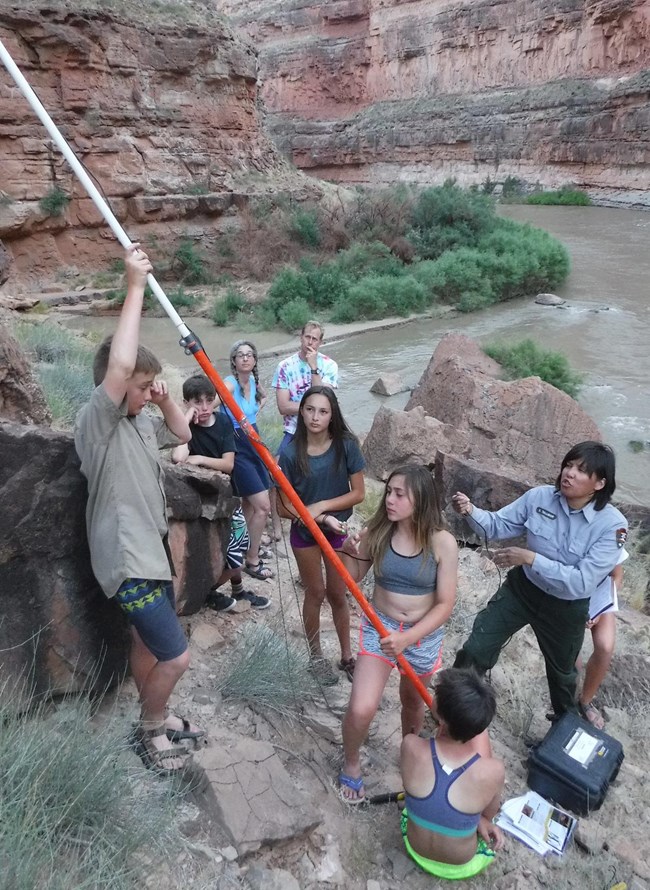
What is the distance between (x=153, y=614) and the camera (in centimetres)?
229

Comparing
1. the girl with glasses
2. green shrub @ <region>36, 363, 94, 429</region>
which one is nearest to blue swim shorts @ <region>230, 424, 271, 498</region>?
the girl with glasses

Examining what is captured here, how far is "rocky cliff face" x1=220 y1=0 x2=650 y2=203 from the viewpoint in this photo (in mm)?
33531

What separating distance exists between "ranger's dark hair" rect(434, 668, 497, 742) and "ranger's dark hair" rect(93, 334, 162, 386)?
1442 mm

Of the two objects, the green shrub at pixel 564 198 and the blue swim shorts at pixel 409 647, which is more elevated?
the blue swim shorts at pixel 409 647

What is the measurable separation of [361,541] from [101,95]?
15856 mm

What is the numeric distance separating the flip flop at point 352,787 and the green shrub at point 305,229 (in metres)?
16.0

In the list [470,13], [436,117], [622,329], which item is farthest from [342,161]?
[622,329]

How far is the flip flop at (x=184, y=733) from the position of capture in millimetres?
2529

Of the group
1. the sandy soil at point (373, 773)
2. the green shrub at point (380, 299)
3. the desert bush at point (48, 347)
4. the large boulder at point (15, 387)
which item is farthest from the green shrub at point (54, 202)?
the sandy soil at point (373, 773)

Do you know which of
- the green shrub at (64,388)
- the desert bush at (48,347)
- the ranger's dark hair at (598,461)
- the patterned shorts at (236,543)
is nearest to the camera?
the ranger's dark hair at (598,461)

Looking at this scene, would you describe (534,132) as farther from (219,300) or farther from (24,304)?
(24,304)

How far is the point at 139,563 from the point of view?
2.20m

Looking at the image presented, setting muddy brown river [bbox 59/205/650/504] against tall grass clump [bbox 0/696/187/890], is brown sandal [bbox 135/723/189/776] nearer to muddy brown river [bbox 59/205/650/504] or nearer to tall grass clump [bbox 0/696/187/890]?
tall grass clump [bbox 0/696/187/890]

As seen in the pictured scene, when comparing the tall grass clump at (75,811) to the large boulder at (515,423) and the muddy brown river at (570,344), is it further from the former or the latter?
the muddy brown river at (570,344)
